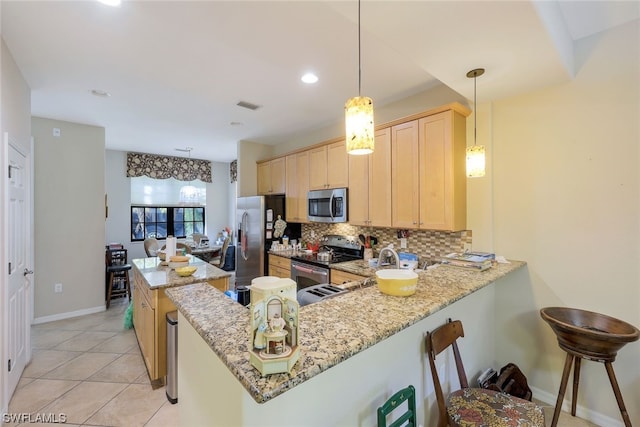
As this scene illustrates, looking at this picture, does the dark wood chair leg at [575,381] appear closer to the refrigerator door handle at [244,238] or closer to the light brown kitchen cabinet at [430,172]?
the light brown kitchen cabinet at [430,172]

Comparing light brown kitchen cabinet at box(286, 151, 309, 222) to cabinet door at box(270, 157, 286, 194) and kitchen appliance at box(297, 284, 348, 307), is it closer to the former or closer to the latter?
cabinet door at box(270, 157, 286, 194)

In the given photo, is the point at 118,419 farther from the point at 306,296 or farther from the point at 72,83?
the point at 72,83

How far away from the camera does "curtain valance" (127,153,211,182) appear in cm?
608

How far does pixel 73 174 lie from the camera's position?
12.9 ft

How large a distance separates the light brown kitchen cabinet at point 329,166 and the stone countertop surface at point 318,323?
191 centimetres

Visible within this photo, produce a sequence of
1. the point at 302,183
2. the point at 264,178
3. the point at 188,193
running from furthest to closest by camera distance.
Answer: the point at 188,193 → the point at 264,178 → the point at 302,183

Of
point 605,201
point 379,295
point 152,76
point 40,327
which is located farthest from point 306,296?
point 40,327

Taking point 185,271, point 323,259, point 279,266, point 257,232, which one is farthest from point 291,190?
point 185,271

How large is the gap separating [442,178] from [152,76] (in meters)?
2.81

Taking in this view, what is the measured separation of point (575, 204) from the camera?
2090mm

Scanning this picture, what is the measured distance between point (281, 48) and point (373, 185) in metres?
1.61

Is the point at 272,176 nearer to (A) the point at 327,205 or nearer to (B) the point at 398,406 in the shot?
(A) the point at 327,205

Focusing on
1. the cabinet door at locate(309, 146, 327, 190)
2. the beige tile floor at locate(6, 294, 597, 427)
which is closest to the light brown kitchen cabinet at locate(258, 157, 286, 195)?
the cabinet door at locate(309, 146, 327, 190)

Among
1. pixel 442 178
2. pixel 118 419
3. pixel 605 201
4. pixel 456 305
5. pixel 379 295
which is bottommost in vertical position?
pixel 118 419
